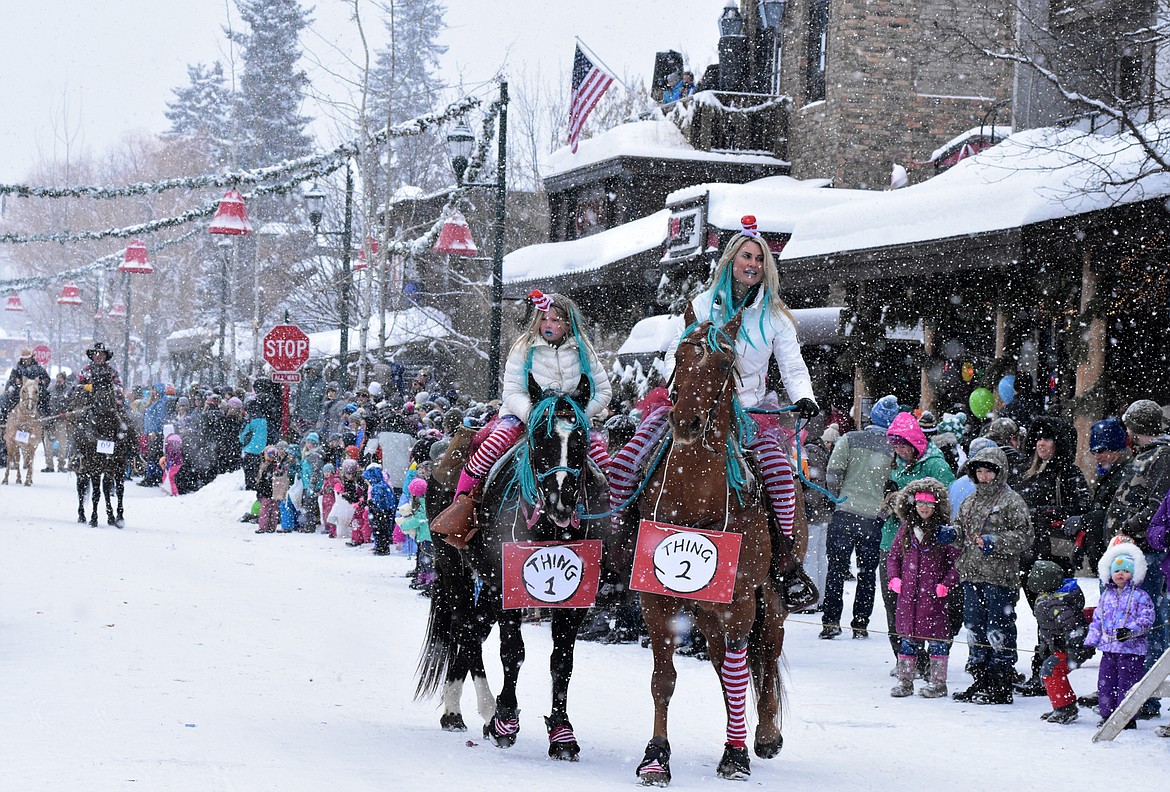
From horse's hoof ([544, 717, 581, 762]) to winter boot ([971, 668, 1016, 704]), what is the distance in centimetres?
360

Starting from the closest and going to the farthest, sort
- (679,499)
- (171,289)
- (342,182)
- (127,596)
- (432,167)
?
(679,499)
(127,596)
(342,182)
(432,167)
(171,289)

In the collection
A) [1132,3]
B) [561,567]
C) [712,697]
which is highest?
[1132,3]

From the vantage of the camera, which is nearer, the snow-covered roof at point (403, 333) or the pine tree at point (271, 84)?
the snow-covered roof at point (403, 333)

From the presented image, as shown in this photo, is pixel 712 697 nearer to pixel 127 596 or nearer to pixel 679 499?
pixel 679 499

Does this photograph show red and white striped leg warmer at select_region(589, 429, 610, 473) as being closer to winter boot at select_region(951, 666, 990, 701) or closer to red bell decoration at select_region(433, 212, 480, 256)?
winter boot at select_region(951, 666, 990, 701)

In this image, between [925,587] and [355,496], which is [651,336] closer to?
[355,496]

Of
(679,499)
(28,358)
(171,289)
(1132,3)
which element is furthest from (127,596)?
(171,289)

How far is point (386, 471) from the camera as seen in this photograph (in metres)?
17.8

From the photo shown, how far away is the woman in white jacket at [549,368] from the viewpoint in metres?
7.74

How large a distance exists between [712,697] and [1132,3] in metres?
13.2

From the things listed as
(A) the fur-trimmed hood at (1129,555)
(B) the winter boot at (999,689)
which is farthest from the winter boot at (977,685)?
(A) the fur-trimmed hood at (1129,555)

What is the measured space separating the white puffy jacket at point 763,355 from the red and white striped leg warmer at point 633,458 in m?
0.26

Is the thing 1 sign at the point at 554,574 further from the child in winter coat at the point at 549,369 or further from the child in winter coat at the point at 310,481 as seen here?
the child in winter coat at the point at 310,481

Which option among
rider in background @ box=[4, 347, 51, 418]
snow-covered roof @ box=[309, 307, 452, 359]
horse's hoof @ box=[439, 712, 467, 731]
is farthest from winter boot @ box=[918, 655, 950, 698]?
snow-covered roof @ box=[309, 307, 452, 359]
